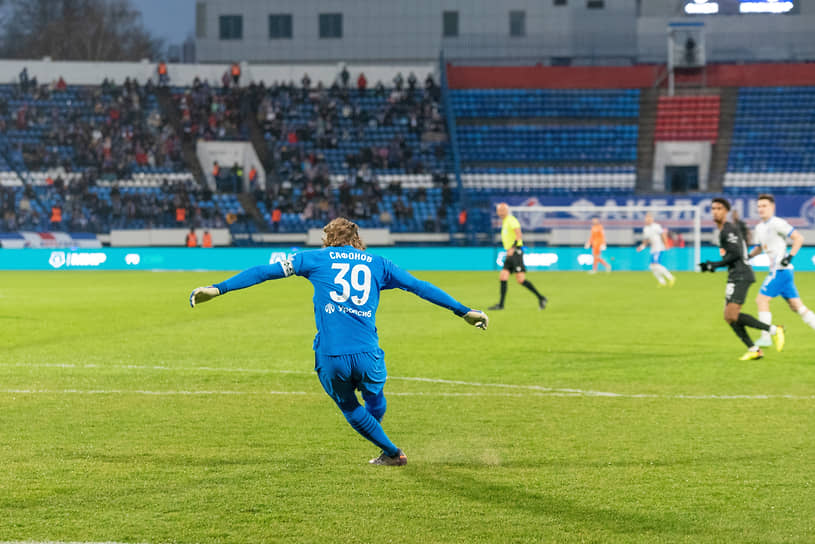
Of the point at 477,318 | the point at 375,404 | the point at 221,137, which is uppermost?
the point at 221,137

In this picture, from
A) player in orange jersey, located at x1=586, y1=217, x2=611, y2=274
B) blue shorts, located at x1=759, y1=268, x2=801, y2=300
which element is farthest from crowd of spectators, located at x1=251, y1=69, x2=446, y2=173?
blue shorts, located at x1=759, y1=268, x2=801, y2=300

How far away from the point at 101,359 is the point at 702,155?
45034mm

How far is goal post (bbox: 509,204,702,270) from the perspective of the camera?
46.4 meters

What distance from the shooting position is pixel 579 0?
6544 cm

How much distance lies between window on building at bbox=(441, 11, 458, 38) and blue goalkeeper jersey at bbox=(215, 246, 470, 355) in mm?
59835

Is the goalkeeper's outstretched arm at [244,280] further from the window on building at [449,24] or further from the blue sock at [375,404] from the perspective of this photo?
the window on building at [449,24]

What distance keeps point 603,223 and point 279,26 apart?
28.4 meters

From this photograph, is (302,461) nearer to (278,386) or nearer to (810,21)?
(278,386)

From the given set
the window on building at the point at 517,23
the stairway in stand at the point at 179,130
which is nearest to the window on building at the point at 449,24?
the window on building at the point at 517,23

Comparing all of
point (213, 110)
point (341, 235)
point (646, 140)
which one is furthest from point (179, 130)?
point (341, 235)

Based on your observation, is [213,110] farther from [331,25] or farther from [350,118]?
[331,25]

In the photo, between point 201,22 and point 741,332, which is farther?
point 201,22

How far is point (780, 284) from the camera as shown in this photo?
16094 mm

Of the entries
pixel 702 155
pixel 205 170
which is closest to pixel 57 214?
pixel 205 170
